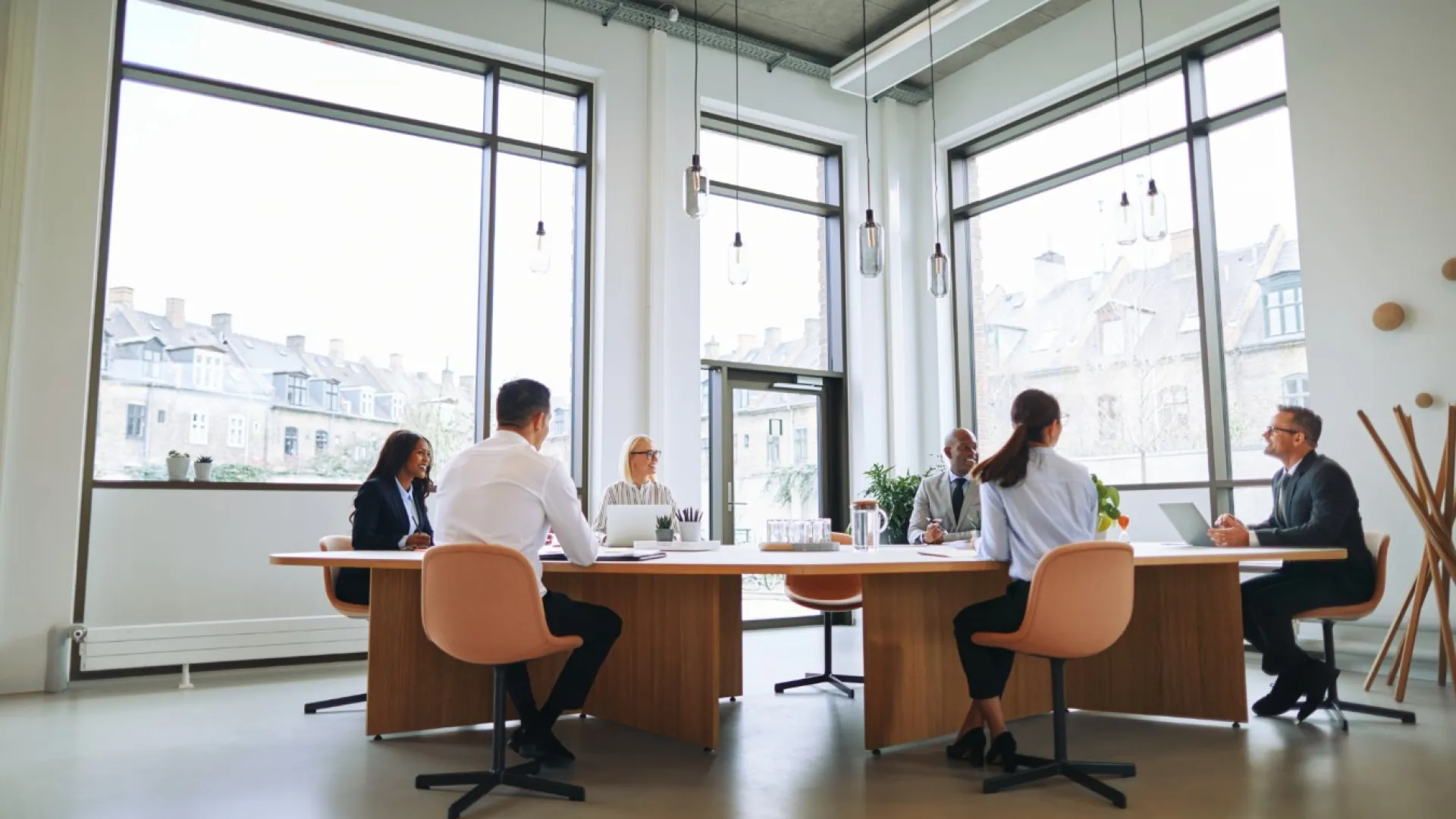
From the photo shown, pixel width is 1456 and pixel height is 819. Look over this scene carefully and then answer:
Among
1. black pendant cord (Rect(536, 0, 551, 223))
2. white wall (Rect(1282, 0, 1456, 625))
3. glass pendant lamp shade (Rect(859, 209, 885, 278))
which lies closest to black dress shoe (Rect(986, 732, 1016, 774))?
glass pendant lamp shade (Rect(859, 209, 885, 278))

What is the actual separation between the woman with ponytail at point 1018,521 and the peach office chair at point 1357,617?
4.90 feet

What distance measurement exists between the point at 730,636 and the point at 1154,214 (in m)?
2.75

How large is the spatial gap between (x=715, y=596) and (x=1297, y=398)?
4.35 meters

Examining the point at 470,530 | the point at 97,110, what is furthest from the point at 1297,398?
the point at 97,110

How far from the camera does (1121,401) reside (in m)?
7.08

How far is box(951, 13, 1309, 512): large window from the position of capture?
6.25 meters

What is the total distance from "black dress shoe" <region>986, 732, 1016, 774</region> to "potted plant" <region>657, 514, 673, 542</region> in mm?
1537

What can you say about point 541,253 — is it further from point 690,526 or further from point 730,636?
point 730,636

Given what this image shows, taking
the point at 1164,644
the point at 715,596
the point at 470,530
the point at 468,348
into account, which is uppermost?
the point at 468,348

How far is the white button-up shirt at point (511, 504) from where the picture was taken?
3119mm

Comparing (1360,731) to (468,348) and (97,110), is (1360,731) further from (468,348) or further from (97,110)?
(97,110)

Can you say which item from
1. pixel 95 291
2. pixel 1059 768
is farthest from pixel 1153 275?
pixel 95 291

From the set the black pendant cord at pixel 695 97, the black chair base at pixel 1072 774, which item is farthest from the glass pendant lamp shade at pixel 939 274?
the black pendant cord at pixel 695 97

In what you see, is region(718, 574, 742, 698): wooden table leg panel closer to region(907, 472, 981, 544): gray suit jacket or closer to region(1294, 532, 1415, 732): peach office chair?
region(907, 472, 981, 544): gray suit jacket
